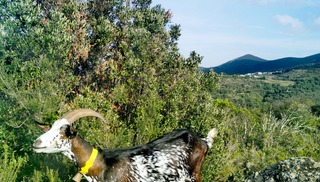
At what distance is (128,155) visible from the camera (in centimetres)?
821

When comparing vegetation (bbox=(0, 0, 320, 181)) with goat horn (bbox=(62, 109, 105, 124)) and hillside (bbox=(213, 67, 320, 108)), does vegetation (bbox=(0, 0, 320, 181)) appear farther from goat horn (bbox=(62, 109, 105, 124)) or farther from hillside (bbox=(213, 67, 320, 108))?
hillside (bbox=(213, 67, 320, 108))

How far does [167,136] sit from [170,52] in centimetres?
889

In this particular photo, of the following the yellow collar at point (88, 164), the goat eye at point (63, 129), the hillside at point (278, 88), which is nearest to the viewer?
the goat eye at point (63, 129)

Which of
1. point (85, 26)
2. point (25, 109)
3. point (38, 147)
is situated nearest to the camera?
point (38, 147)

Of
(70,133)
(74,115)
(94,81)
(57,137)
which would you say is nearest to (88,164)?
(70,133)

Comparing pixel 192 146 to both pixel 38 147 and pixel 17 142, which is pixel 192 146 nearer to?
pixel 38 147

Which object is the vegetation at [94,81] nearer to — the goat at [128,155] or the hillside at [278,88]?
the goat at [128,155]

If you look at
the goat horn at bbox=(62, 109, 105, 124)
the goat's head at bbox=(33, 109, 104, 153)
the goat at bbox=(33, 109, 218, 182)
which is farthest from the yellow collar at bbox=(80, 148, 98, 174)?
the goat horn at bbox=(62, 109, 105, 124)

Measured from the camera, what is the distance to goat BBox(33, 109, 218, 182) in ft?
23.6

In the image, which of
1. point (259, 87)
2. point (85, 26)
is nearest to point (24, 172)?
point (85, 26)

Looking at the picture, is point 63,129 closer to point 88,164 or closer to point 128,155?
point 88,164

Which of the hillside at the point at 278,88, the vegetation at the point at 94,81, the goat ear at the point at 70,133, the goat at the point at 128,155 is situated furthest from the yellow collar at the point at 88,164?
the hillside at the point at 278,88

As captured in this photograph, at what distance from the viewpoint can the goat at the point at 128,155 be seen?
7191 millimetres

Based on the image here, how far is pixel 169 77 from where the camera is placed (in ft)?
54.6
